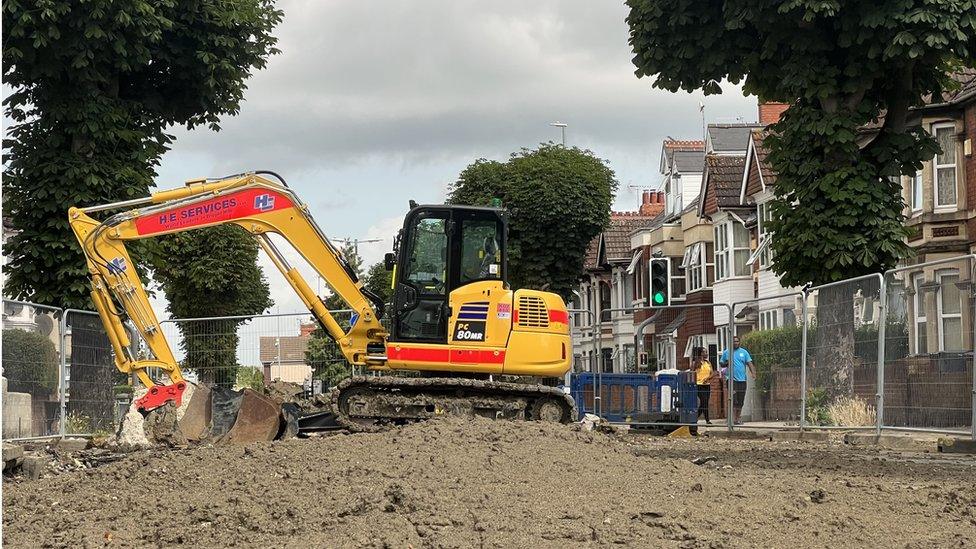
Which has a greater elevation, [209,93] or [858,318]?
[209,93]

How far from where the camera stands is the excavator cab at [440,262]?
57.9 ft

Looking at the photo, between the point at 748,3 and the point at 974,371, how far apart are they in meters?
8.35

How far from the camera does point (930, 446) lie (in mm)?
15992

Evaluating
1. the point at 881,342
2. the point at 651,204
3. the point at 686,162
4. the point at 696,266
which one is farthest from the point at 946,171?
the point at 651,204

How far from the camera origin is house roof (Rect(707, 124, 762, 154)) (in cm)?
5830

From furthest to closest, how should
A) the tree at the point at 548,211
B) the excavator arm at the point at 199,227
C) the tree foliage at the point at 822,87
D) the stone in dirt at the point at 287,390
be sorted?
the tree at the point at 548,211 → the stone in dirt at the point at 287,390 → the tree foliage at the point at 822,87 → the excavator arm at the point at 199,227

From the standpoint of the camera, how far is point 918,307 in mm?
15078

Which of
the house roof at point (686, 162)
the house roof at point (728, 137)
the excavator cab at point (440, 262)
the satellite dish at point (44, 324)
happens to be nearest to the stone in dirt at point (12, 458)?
the satellite dish at point (44, 324)

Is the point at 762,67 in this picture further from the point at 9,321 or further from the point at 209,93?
the point at 9,321

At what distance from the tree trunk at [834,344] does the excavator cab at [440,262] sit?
461cm

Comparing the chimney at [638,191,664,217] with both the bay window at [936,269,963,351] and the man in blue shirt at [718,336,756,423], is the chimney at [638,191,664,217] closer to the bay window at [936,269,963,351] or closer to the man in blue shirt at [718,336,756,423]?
the man in blue shirt at [718,336,756,423]

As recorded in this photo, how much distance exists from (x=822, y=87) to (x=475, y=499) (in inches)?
517

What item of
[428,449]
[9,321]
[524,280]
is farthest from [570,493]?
[524,280]

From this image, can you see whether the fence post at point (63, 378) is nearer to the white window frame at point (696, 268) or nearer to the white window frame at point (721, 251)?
the white window frame at point (721, 251)
